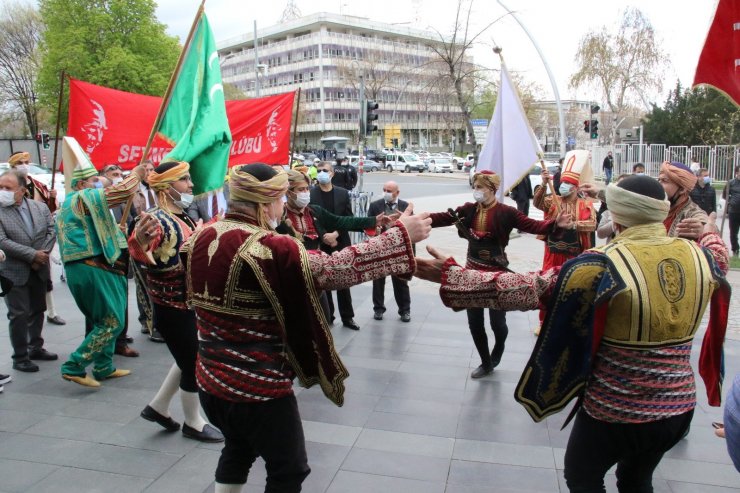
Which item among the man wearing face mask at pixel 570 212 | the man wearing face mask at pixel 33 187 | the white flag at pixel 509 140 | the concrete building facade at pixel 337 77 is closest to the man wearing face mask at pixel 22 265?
the man wearing face mask at pixel 33 187

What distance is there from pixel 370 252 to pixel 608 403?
46.4 inches

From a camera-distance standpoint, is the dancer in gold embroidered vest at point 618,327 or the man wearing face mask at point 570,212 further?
the man wearing face mask at point 570,212

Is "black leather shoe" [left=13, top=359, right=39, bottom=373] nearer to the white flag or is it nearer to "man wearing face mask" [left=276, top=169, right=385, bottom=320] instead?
"man wearing face mask" [left=276, top=169, right=385, bottom=320]

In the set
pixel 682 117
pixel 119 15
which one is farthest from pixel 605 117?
pixel 119 15

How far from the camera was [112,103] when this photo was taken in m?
6.47

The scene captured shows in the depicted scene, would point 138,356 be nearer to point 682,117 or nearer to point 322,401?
point 322,401

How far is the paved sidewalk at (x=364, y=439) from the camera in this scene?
156 inches

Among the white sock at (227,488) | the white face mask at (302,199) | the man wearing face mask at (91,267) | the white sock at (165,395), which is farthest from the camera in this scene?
the white face mask at (302,199)

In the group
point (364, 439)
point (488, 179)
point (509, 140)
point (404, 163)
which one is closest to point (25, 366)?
point (364, 439)

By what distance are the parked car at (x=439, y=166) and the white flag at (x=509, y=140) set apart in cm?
4351

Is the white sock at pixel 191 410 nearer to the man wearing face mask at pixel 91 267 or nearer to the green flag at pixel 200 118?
the man wearing face mask at pixel 91 267

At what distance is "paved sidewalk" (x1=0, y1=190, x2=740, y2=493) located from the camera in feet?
13.0

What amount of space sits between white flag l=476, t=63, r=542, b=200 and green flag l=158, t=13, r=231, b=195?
358cm

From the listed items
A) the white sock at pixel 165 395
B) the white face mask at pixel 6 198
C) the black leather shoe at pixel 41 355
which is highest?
the white face mask at pixel 6 198
